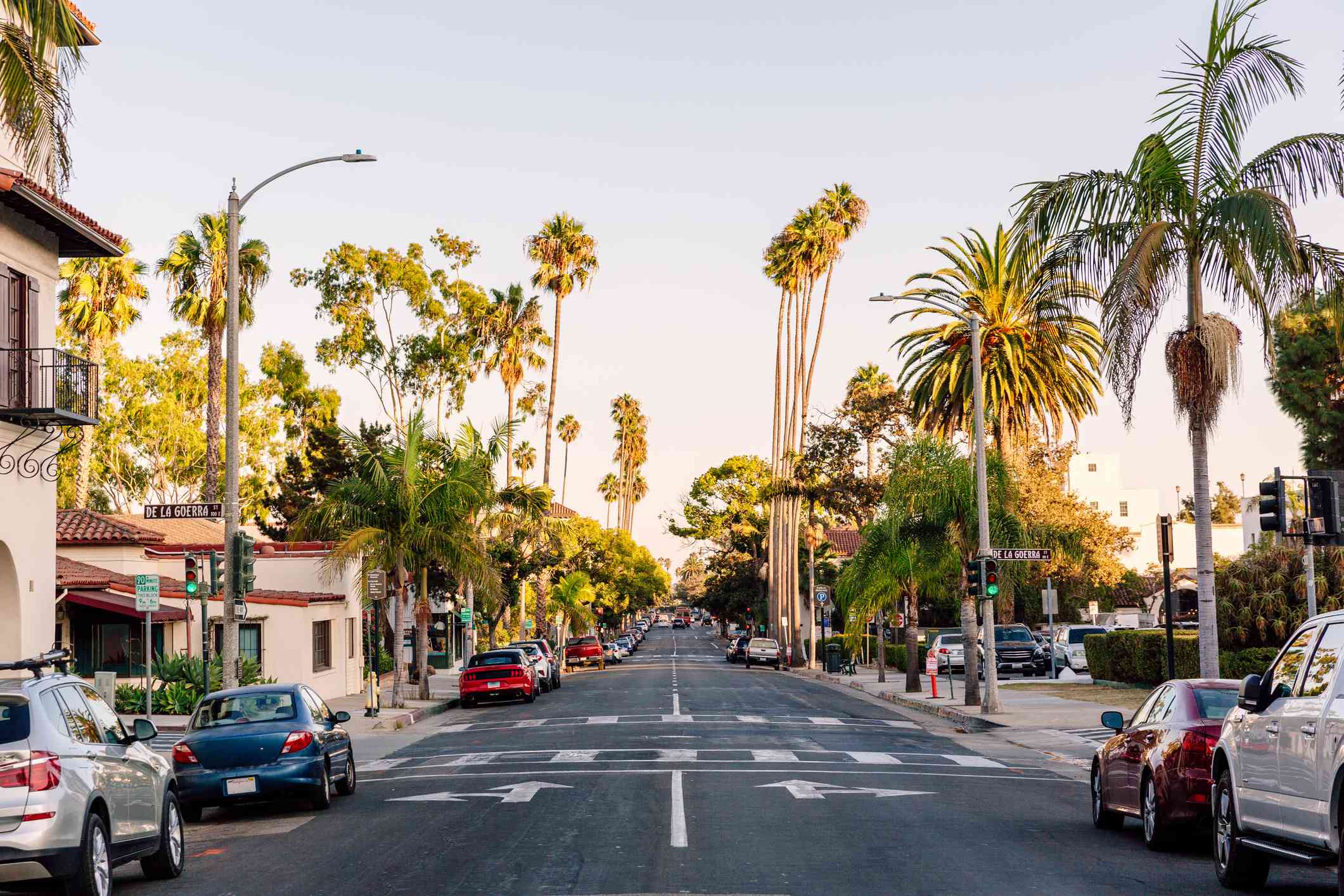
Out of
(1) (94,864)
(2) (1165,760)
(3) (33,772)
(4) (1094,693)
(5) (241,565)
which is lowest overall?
(4) (1094,693)

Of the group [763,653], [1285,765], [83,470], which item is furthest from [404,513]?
[763,653]

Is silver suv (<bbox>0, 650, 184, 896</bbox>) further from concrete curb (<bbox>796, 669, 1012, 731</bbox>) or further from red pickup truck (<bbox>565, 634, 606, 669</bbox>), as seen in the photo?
red pickup truck (<bbox>565, 634, 606, 669</bbox>)

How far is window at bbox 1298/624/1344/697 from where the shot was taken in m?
9.41

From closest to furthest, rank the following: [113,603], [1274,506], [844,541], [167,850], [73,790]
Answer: [73,790], [167,850], [1274,506], [113,603], [844,541]

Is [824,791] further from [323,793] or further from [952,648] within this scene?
[952,648]

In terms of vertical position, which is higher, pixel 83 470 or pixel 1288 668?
pixel 83 470

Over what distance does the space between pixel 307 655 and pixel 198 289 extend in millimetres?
10715

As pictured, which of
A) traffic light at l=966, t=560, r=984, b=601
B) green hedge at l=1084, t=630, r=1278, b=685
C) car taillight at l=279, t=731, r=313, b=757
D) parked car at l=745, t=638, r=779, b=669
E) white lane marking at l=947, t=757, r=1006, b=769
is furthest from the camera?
parked car at l=745, t=638, r=779, b=669

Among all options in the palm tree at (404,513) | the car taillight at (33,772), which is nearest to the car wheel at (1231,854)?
the car taillight at (33,772)

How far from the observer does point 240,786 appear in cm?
1583

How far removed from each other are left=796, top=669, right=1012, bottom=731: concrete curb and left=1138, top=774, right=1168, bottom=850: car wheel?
51.5 ft

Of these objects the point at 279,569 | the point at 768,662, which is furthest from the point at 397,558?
the point at 768,662

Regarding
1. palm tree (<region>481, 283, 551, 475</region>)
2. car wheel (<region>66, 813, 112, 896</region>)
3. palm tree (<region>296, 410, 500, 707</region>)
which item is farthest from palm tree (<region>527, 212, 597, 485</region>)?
car wheel (<region>66, 813, 112, 896</region>)

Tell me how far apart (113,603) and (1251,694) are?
27.1m
